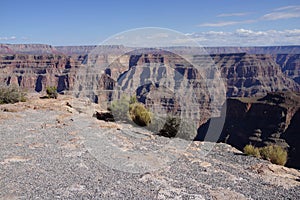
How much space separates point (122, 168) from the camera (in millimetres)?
9836

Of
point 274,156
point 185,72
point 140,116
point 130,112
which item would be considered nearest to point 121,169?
point 274,156

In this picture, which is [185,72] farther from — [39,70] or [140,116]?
[140,116]

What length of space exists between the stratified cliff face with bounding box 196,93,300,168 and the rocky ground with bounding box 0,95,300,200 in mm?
37158

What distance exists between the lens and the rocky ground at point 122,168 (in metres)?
8.08

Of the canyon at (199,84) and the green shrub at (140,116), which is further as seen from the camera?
the canyon at (199,84)

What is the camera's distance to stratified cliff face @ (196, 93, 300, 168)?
5344cm

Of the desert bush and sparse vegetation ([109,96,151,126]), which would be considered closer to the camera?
sparse vegetation ([109,96,151,126])

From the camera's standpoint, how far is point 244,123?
6569 centimetres

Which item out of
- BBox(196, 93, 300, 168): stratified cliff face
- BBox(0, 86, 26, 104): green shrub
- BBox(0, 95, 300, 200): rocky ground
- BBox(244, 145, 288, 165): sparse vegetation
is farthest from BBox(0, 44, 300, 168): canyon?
BBox(0, 95, 300, 200): rocky ground

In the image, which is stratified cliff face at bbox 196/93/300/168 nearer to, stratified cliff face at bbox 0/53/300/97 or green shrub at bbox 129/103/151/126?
green shrub at bbox 129/103/151/126

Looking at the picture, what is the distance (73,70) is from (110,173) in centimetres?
11577

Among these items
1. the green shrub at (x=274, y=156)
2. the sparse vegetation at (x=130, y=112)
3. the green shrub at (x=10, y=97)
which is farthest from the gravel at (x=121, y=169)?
the green shrub at (x=10, y=97)

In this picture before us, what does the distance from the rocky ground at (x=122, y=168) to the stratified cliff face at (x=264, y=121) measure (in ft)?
122

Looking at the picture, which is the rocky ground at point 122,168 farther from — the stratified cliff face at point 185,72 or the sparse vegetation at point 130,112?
the stratified cliff face at point 185,72
